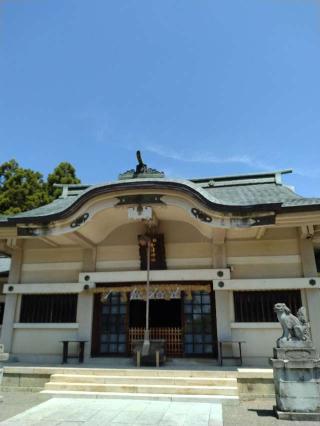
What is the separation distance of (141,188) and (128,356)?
17.3ft

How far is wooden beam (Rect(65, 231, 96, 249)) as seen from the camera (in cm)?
1011

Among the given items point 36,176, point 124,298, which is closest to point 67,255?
point 124,298

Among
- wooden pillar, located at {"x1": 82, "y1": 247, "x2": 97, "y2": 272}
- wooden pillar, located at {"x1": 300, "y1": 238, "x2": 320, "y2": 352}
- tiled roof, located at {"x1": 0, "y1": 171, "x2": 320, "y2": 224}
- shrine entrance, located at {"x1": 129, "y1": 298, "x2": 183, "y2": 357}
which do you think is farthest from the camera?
wooden pillar, located at {"x1": 82, "y1": 247, "x2": 97, "y2": 272}

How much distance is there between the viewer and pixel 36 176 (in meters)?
23.8

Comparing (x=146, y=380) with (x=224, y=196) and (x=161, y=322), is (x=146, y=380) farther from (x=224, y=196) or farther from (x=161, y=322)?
(x=224, y=196)

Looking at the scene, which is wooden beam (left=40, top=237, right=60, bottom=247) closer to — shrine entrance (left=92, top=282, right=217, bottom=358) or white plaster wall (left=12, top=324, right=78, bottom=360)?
shrine entrance (left=92, top=282, right=217, bottom=358)

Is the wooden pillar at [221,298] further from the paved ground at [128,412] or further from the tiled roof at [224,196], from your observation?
the paved ground at [128,412]

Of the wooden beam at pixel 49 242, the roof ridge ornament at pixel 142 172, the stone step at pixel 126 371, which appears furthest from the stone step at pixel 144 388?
the roof ridge ornament at pixel 142 172

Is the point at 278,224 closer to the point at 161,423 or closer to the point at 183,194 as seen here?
the point at 183,194

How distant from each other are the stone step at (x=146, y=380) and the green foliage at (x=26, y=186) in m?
15.5

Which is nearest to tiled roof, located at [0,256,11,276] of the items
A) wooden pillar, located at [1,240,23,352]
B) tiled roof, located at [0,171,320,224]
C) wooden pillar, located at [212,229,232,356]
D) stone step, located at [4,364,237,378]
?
wooden pillar, located at [1,240,23,352]

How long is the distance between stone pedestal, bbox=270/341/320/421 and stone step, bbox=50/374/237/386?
1.66 m

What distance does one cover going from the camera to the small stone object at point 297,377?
229 inches

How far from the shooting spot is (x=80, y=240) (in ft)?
34.7
